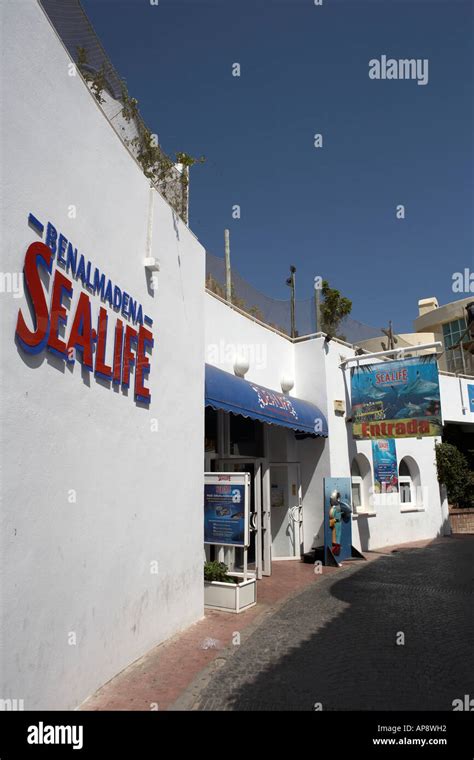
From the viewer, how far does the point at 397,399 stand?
476 inches

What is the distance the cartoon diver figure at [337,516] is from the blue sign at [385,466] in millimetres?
2844

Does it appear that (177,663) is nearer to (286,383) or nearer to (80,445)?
(80,445)

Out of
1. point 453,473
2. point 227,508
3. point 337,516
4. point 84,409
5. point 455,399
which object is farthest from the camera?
point 455,399

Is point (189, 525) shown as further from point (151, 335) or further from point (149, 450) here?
point (151, 335)

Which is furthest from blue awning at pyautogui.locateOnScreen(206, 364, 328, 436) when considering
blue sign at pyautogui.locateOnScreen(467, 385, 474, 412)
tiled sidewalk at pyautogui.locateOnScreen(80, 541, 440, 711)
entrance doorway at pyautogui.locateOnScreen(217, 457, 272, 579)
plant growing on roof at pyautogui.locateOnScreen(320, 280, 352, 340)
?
plant growing on roof at pyautogui.locateOnScreen(320, 280, 352, 340)

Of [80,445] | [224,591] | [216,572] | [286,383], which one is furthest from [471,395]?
[80,445]

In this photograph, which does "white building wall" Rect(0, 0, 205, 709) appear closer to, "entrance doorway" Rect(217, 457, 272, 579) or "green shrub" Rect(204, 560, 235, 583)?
"green shrub" Rect(204, 560, 235, 583)

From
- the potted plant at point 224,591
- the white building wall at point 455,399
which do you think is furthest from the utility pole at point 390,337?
the potted plant at point 224,591

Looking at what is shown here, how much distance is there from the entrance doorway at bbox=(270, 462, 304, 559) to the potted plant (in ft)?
13.9

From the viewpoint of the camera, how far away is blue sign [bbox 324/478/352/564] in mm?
11367

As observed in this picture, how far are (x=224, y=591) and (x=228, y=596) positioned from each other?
0.09m

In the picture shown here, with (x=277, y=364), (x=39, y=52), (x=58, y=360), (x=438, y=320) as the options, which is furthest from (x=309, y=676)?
(x=438, y=320)

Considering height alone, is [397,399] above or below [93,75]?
below
